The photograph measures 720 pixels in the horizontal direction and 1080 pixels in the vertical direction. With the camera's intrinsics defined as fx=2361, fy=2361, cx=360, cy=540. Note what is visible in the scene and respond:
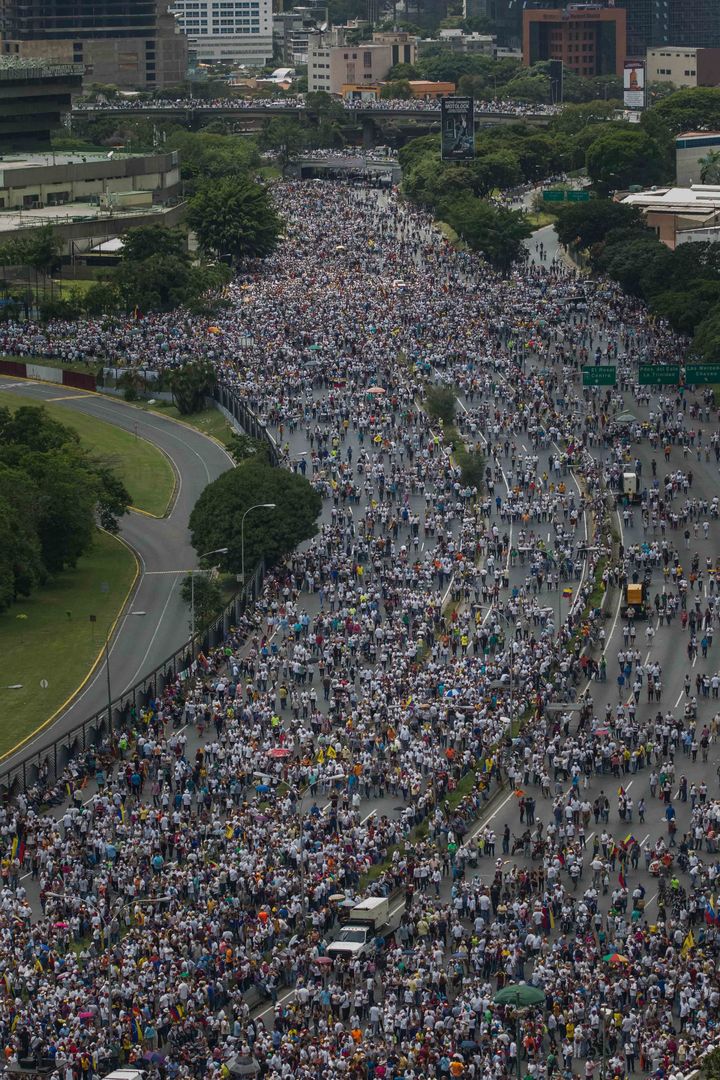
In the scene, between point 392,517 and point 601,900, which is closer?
point 601,900

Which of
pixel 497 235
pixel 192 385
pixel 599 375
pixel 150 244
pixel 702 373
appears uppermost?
pixel 497 235

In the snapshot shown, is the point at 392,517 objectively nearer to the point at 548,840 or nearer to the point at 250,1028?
the point at 548,840

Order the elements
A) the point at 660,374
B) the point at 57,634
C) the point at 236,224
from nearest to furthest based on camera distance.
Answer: the point at 57,634
the point at 660,374
the point at 236,224

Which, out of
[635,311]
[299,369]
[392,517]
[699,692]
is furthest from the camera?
[635,311]

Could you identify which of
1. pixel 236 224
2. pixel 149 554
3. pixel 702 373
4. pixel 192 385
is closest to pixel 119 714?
pixel 149 554

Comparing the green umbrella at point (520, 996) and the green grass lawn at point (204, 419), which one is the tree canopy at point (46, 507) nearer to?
the green grass lawn at point (204, 419)

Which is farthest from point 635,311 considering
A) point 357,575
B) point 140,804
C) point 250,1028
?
point 250,1028

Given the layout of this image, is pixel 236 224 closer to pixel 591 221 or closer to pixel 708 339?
pixel 591 221
